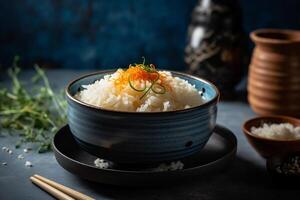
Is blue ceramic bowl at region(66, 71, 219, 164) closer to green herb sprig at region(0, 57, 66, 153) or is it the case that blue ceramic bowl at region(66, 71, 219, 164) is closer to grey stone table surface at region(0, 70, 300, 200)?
grey stone table surface at region(0, 70, 300, 200)

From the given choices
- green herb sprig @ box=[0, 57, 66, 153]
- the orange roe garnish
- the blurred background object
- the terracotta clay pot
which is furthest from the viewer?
the blurred background object

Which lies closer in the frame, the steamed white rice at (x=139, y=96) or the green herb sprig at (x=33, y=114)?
the steamed white rice at (x=139, y=96)

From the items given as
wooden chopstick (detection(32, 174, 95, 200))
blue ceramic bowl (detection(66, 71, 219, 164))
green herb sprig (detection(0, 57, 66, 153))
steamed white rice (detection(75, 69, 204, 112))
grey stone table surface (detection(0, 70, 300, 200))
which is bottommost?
green herb sprig (detection(0, 57, 66, 153))

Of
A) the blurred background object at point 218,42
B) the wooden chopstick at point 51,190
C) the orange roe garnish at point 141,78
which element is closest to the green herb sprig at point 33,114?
the wooden chopstick at point 51,190

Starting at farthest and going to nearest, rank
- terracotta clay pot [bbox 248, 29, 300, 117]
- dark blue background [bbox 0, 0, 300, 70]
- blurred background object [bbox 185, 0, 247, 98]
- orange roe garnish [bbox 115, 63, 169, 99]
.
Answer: dark blue background [bbox 0, 0, 300, 70], blurred background object [bbox 185, 0, 247, 98], terracotta clay pot [bbox 248, 29, 300, 117], orange roe garnish [bbox 115, 63, 169, 99]

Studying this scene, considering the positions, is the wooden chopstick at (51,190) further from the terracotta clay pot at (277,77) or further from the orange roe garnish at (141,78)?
the terracotta clay pot at (277,77)

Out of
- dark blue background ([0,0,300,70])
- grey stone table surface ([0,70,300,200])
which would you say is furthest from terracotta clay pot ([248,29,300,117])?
dark blue background ([0,0,300,70])

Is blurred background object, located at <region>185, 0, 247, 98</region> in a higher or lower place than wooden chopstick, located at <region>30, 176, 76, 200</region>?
higher

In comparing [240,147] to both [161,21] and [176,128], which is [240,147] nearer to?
[176,128]
